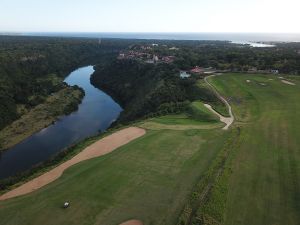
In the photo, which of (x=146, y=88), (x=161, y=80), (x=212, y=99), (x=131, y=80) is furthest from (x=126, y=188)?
(x=131, y=80)

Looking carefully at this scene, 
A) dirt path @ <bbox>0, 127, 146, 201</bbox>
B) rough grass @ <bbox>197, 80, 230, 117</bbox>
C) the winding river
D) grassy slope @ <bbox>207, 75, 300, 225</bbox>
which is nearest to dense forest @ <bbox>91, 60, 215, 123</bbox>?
rough grass @ <bbox>197, 80, 230, 117</bbox>

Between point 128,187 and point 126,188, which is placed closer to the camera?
point 126,188

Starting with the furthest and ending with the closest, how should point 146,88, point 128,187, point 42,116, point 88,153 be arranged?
point 146,88 → point 42,116 → point 88,153 → point 128,187

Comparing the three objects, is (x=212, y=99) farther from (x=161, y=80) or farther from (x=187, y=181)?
(x=187, y=181)

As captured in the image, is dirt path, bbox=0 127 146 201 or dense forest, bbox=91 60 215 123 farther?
dense forest, bbox=91 60 215 123

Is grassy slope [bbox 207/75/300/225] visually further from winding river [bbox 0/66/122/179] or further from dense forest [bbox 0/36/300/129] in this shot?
winding river [bbox 0/66/122/179]

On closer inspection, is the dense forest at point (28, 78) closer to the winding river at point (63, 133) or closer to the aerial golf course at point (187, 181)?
the winding river at point (63, 133)
